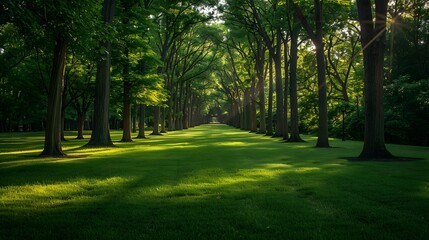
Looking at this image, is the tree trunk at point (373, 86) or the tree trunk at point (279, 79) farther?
the tree trunk at point (279, 79)

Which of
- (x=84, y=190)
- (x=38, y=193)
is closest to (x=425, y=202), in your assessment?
(x=84, y=190)

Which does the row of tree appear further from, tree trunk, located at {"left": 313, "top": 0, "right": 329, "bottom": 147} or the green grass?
the green grass

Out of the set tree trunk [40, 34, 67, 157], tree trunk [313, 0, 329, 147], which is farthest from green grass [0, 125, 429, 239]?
tree trunk [313, 0, 329, 147]

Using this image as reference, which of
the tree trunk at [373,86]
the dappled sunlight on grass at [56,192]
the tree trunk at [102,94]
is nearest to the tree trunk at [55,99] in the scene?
the tree trunk at [102,94]

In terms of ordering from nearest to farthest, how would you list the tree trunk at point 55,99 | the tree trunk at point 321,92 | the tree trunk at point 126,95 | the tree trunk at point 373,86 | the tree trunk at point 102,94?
1. the tree trunk at point 373,86
2. the tree trunk at point 55,99
3. the tree trunk at point 102,94
4. the tree trunk at point 321,92
5. the tree trunk at point 126,95

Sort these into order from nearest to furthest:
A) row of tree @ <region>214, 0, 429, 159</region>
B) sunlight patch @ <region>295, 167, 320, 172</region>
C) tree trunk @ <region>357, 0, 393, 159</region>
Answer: sunlight patch @ <region>295, 167, 320, 172</region> → tree trunk @ <region>357, 0, 393, 159</region> → row of tree @ <region>214, 0, 429, 159</region>

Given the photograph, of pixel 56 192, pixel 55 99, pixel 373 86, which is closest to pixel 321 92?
pixel 373 86

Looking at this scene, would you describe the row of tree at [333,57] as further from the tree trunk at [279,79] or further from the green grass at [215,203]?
the green grass at [215,203]

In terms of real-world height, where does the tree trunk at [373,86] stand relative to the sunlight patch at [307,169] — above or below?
above

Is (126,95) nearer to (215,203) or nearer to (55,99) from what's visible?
(55,99)

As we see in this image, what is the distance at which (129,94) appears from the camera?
2778cm

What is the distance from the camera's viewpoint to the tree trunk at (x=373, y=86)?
14.5m

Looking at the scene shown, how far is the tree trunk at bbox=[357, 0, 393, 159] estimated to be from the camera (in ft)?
47.5

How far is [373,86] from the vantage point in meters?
14.7
